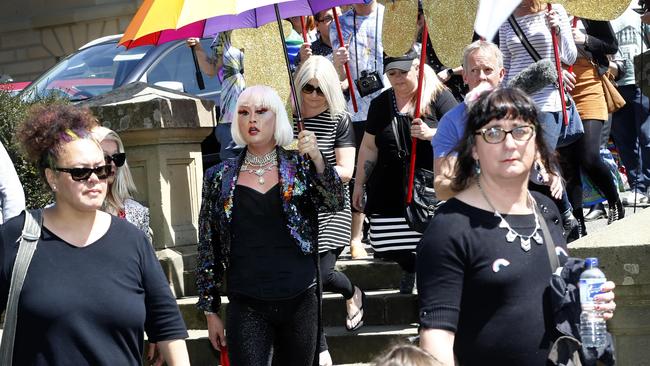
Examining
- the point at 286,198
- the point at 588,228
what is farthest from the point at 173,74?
the point at 286,198

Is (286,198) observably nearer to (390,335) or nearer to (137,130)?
(390,335)

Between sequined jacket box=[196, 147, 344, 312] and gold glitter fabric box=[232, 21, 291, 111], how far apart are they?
196 cm

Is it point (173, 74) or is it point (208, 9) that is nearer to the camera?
point (208, 9)

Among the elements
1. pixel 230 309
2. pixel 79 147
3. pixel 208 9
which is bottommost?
pixel 230 309

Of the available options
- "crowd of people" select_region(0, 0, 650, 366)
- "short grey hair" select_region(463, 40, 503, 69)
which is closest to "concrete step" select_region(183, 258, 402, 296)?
"crowd of people" select_region(0, 0, 650, 366)

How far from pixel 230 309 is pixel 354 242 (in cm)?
266

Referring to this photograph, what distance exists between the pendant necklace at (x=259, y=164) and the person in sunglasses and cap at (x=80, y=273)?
4.46 feet

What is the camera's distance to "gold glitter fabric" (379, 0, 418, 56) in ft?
24.1

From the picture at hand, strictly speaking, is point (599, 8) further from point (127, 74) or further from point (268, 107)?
point (127, 74)

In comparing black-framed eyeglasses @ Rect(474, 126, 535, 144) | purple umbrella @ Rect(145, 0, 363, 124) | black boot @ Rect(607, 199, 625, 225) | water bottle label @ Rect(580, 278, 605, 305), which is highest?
purple umbrella @ Rect(145, 0, 363, 124)

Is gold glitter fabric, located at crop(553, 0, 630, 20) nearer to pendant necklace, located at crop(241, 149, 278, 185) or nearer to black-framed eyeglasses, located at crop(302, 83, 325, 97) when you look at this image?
pendant necklace, located at crop(241, 149, 278, 185)

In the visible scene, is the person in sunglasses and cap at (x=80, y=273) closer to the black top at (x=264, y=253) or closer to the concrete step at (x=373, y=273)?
the black top at (x=264, y=253)

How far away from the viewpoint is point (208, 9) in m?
6.40

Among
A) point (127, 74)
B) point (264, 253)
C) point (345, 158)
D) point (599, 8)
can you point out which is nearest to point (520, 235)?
point (599, 8)
